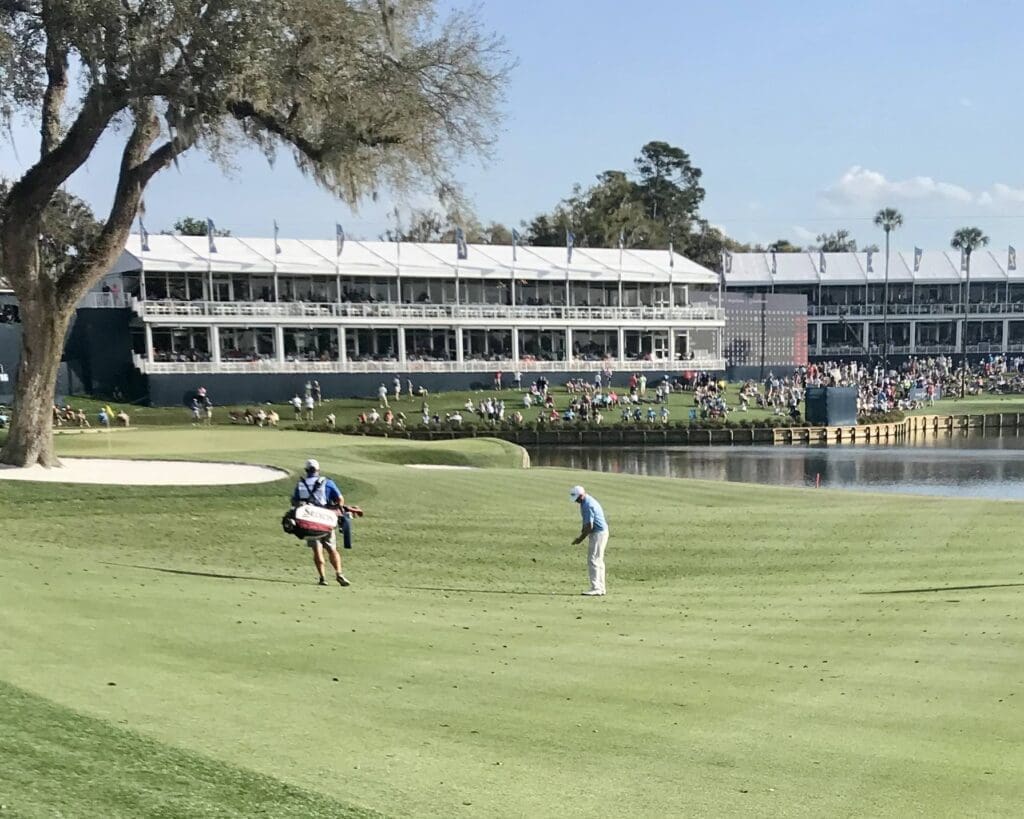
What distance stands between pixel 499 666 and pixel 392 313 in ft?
201

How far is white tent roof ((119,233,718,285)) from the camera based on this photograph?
66.5 metres

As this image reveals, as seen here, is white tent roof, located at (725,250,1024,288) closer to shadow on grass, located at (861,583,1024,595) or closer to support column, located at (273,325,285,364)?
support column, located at (273,325,285,364)

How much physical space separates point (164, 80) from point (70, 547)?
366 inches

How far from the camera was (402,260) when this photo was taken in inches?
2918

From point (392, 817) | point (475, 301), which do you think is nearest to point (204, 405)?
point (475, 301)

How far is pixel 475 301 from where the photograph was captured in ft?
251

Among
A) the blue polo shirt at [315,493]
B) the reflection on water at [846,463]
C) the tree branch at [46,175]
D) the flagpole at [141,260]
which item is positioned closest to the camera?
the blue polo shirt at [315,493]

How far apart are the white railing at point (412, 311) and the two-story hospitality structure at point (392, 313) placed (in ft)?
0.32

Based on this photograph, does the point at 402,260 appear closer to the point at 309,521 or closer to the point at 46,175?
the point at 46,175

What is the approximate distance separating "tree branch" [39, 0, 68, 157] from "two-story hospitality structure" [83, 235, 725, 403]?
131ft

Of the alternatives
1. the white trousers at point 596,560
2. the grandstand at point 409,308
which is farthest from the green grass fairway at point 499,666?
the grandstand at point 409,308

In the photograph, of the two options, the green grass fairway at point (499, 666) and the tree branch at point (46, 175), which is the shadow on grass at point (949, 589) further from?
the tree branch at point (46, 175)

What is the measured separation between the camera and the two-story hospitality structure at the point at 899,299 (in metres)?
103

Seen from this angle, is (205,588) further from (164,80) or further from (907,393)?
(907,393)
